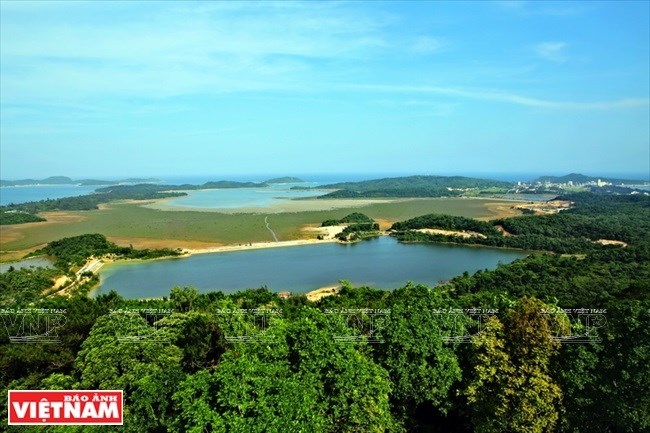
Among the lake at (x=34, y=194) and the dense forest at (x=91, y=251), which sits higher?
the lake at (x=34, y=194)

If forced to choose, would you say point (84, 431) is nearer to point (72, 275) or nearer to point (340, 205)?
point (72, 275)

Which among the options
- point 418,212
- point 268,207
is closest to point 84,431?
point 418,212

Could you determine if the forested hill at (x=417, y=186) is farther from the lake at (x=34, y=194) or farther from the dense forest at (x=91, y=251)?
the lake at (x=34, y=194)

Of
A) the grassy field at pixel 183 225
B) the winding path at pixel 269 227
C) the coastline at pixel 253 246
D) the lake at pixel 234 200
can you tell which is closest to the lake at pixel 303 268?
the coastline at pixel 253 246

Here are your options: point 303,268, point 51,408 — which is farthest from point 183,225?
point 51,408

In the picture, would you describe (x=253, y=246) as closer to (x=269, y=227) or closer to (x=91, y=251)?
(x=269, y=227)
